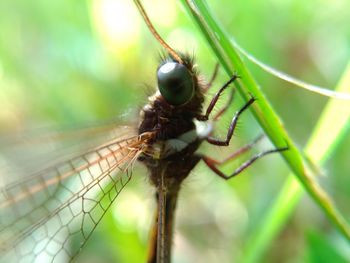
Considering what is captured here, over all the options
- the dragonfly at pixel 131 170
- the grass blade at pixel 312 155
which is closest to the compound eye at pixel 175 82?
the dragonfly at pixel 131 170

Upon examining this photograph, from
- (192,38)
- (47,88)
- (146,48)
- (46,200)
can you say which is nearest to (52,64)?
(47,88)

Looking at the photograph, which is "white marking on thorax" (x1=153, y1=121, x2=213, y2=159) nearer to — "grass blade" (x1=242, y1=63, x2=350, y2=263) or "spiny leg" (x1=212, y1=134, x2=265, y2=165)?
"spiny leg" (x1=212, y1=134, x2=265, y2=165)

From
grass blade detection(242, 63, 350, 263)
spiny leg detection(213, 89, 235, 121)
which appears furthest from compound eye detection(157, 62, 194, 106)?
grass blade detection(242, 63, 350, 263)

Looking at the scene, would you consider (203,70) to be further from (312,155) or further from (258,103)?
(258,103)

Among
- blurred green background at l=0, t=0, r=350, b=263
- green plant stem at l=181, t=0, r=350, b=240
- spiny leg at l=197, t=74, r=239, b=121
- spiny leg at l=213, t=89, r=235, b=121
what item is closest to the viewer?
green plant stem at l=181, t=0, r=350, b=240

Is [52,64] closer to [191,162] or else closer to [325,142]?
[191,162]

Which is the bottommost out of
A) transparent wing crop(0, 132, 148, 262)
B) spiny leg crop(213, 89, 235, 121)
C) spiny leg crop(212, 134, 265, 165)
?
spiny leg crop(212, 134, 265, 165)

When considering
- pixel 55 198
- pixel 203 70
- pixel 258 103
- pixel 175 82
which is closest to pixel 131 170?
pixel 175 82
